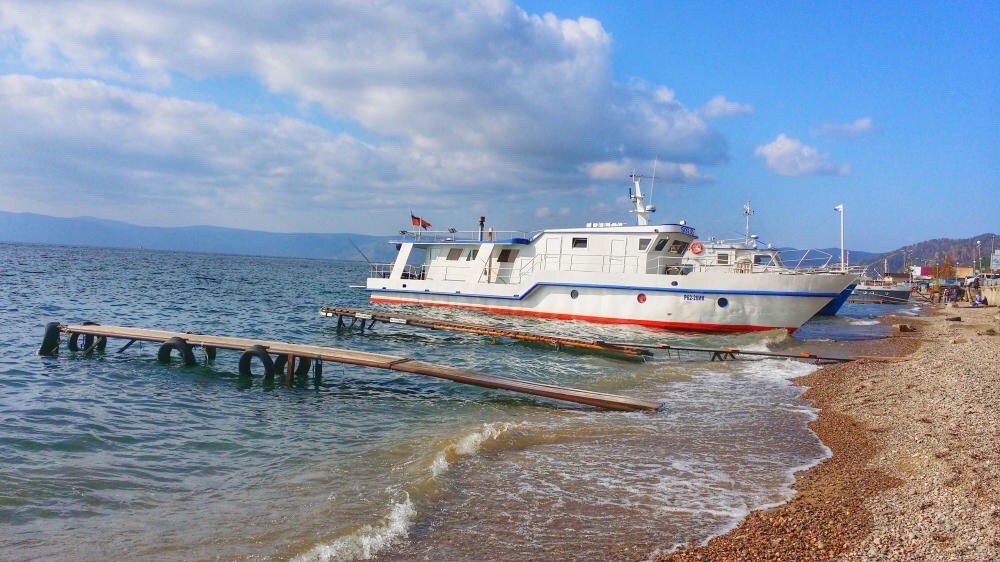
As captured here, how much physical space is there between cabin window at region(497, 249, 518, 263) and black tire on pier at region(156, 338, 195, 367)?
1676cm

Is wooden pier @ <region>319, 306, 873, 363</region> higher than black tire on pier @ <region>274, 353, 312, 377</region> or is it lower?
higher

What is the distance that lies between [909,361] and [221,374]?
60.0 ft

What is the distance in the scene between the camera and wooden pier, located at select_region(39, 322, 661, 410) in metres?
12.1

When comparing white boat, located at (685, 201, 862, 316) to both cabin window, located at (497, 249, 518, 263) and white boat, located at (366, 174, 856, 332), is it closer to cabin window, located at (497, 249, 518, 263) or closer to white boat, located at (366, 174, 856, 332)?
white boat, located at (366, 174, 856, 332)

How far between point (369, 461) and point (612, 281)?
60.9 ft

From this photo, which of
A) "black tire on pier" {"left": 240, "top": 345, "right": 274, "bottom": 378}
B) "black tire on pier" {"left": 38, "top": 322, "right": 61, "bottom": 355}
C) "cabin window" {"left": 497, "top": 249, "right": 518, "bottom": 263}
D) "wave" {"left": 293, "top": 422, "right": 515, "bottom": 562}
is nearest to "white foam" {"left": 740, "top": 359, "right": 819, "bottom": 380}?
"wave" {"left": 293, "top": 422, "right": 515, "bottom": 562}

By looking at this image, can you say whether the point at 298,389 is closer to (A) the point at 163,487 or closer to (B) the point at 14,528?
(A) the point at 163,487

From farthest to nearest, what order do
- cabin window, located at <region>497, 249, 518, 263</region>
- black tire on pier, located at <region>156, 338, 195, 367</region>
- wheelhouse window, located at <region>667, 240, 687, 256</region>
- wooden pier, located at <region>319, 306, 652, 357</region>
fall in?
1. cabin window, located at <region>497, 249, 518, 263</region>
2. wheelhouse window, located at <region>667, 240, 687, 256</region>
3. wooden pier, located at <region>319, 306, 652, 357</region>
4. black tire on pier, located at <region>156, 338, 195, 367</region>

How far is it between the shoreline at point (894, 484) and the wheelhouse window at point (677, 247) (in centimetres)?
1304

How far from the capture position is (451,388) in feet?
47.0

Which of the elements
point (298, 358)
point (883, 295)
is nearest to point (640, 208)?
point (298, 358)

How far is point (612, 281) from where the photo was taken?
25.8 metres

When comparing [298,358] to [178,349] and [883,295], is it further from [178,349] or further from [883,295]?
[883,295]

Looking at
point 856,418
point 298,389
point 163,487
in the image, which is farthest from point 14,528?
point 856,418
